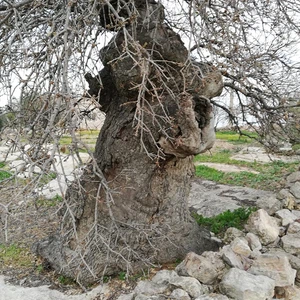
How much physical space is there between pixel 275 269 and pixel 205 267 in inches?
21.1

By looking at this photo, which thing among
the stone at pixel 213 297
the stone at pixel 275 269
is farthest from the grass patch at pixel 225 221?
the stone at pixel 213 297

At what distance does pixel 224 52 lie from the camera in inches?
125

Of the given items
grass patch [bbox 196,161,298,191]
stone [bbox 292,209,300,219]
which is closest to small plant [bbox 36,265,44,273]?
stone [bbox 292,209,300,219]

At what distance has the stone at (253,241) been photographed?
132 inches

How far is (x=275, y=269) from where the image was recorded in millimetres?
2801

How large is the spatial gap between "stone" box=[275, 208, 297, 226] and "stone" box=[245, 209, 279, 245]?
0.15 meters

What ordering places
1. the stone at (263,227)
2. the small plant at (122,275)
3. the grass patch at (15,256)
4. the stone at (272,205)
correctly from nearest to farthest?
the stone at (263,227)
the small plant at (122,275)
the stone at (272,205)
the grass patch at (15,256)

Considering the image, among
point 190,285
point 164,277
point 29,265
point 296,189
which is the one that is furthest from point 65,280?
point 296,189

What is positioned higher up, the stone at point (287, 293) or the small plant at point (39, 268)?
the stone at point (287, 293)

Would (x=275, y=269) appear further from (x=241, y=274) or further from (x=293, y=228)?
(x=293, y=228)

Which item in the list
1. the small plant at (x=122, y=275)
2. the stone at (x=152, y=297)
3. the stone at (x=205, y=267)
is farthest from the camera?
the small plant at (x=122, y=275)

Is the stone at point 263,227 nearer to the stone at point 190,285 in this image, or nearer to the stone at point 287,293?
the stone at point 287,293

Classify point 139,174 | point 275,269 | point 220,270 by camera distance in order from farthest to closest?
point 139,174 → point 220,270 → point 275,269

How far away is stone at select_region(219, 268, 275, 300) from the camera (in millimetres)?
2518
